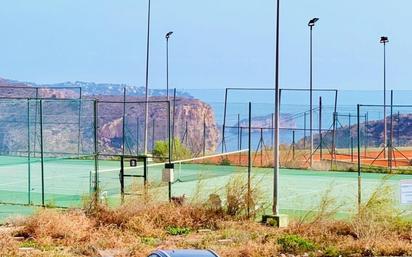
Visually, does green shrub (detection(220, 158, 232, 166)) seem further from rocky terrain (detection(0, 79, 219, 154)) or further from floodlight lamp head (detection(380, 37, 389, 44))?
floodlight lamp head (detection(380, 37, 389, 44))

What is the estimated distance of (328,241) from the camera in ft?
61.0

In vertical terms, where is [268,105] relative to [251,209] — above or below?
above

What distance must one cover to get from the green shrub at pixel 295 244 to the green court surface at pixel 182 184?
332 centimetres

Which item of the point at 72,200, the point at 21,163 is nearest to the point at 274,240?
the point at 72,200

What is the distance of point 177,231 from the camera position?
19.6 metres

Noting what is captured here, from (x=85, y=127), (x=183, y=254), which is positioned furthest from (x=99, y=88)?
(x=183, y=254)

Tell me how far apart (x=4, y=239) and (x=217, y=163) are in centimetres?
2189

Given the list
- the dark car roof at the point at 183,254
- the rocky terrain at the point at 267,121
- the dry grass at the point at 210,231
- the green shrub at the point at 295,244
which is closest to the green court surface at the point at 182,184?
the dry grass at the point at 210,231

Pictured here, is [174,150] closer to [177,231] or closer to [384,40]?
[384,40]

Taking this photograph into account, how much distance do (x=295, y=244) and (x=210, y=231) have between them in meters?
2.83

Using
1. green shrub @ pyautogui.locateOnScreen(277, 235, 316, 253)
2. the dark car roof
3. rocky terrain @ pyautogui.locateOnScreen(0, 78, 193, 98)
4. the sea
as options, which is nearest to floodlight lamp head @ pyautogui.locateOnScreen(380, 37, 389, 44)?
the sea

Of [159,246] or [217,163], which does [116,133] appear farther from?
[159,246]

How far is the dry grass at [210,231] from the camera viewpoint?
17.3 meters

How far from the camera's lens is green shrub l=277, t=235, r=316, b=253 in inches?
688
